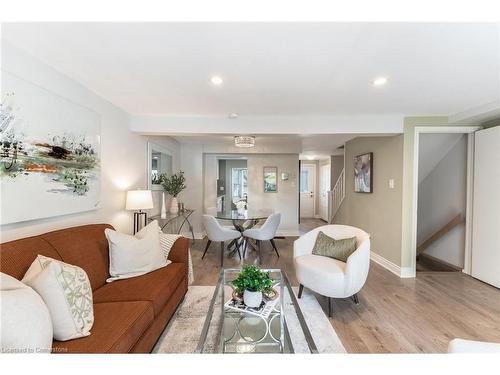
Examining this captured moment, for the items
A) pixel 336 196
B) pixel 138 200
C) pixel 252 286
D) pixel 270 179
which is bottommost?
pixel 252 286

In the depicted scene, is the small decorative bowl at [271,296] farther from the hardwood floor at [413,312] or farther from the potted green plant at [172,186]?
the potted green plant at [172,186]

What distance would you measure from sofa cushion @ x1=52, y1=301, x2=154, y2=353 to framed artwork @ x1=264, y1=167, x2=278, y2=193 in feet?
14.4

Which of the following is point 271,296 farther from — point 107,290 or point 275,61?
point 275,61

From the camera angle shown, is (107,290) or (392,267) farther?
(392,267)

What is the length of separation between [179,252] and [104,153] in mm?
1434

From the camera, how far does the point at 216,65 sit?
5.86ft

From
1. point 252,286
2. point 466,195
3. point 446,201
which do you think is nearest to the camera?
point 252,286

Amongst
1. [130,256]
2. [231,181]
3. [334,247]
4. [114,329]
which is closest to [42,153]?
[130,256]

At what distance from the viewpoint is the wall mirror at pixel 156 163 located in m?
3.72

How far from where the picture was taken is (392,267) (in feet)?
11.0

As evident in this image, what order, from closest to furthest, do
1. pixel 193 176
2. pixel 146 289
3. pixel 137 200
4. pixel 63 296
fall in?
pixel 63 296 < pixel 146 289 < pixel 137 200 < pixel 193 176

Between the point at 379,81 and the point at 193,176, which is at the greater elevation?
the point at 379,81

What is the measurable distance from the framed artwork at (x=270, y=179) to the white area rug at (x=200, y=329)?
3.41 metres
